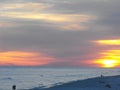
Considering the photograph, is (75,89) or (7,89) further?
(7,89)

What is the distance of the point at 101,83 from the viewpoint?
48625 millimetres

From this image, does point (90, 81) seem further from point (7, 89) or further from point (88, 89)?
point (7, 89)

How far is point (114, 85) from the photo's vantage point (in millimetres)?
47688

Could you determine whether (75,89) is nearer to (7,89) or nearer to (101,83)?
(101,83)

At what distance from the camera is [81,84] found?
1951 inches

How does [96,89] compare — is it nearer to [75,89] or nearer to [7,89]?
[75,89]


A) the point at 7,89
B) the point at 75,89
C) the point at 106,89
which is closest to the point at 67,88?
the point at 75,89

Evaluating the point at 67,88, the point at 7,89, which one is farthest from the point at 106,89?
the point at 7,89

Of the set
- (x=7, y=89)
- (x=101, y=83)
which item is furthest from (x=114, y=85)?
(x=7, y=89)

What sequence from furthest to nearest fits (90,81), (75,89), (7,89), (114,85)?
(7,89) → (90,81) → (114,85) → (75,89)

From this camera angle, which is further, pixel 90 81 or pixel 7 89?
pixel 7 89

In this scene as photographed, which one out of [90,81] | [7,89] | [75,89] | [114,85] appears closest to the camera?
Result: [75,89]

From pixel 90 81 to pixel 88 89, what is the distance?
657 cm

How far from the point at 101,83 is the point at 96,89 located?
161 inches
